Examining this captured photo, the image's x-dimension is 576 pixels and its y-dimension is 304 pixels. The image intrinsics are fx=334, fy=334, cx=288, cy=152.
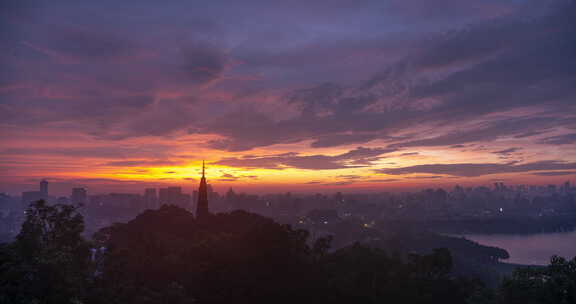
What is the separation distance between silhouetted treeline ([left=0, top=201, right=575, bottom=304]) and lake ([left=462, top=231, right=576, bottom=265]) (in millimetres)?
97953

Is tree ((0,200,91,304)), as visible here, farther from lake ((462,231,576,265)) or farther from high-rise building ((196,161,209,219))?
lake ((462,231,576,265))

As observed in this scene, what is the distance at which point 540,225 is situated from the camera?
164750mm

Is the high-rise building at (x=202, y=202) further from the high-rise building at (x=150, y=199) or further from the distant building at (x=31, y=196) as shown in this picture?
the distant building at (x=31, y=196)

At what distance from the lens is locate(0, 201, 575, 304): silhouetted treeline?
10.9m

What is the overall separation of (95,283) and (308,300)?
40.6ft

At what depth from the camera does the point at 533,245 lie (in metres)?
132

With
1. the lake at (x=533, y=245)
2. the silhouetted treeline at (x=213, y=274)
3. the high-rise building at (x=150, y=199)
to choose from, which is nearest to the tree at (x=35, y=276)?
the silhouetted treeline at (x=213, y=274)

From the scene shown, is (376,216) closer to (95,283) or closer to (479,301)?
(479,301)

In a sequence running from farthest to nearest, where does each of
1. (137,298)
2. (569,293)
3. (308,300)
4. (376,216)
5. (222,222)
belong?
(376,216), (222,222), (308,300), (569,293), (137,298)

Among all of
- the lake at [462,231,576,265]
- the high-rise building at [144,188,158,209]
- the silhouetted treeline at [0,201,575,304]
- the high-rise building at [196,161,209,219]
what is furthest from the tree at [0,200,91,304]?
the high-rise building at [144,188,158,209]

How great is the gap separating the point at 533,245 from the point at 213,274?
507 ft

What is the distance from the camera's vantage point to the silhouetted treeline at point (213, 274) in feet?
35.6

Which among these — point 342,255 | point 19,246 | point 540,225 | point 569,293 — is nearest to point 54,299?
point 19,246

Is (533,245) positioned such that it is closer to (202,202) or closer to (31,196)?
(202,202)
